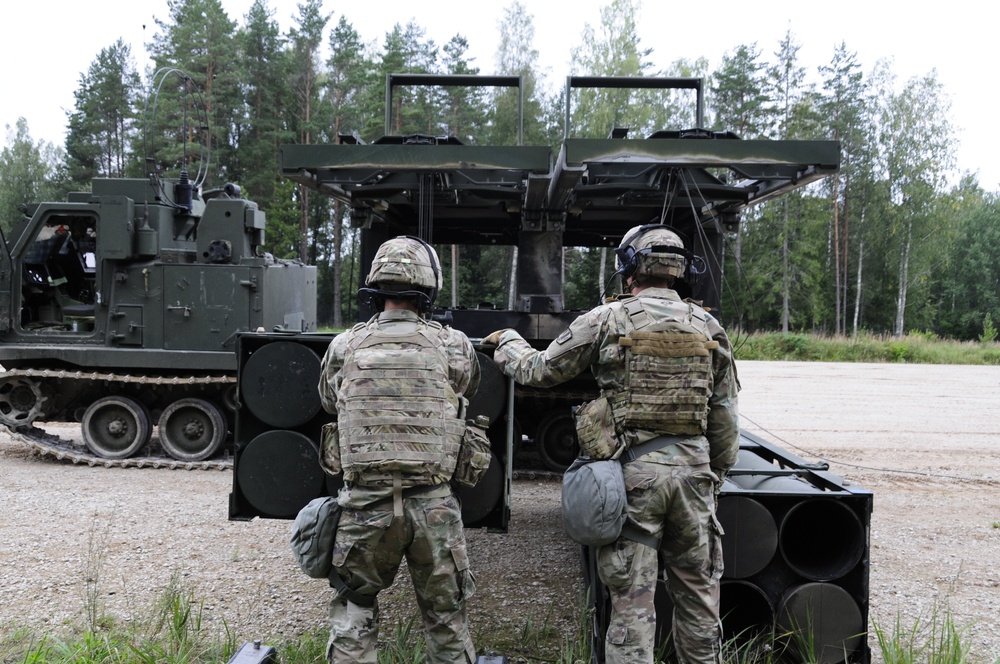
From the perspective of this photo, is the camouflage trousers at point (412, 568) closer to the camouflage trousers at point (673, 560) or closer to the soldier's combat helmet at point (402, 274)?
the camouflage trousers at point (673, 560)

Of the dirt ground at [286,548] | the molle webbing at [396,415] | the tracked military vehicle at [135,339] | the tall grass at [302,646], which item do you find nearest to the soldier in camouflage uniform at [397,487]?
the molle webbing at [396,415]

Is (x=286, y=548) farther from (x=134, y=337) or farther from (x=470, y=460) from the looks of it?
(x=134, y=337)

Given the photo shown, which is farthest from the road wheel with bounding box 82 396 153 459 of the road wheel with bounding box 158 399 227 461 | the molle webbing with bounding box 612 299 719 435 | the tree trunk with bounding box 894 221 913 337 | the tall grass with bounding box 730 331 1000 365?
the tree trunk with bounding box 894 221 913 337

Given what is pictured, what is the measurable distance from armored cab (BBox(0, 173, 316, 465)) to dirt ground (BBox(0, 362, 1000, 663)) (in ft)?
1.60

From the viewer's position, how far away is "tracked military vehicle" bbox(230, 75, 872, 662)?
365 cm

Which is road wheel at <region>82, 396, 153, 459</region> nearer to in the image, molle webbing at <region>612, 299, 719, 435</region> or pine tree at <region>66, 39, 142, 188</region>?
molle webbing at <region>612, 299, 719, 435</region>

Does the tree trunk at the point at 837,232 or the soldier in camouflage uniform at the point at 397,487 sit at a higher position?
the tree trunk at the point at 837,232

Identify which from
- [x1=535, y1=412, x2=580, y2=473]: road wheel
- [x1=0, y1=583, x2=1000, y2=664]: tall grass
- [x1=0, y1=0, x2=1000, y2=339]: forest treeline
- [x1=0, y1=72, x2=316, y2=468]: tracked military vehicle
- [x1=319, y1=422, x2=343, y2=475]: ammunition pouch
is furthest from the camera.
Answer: [x1=0, y1=0, x2=1000, y2=339]: forest treeline

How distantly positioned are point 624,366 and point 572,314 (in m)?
2.51

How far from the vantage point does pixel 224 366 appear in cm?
794

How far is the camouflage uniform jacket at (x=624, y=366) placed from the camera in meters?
3.28

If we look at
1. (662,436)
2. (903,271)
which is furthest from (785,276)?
(662,436)

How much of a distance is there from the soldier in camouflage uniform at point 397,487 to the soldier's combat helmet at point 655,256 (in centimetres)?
88

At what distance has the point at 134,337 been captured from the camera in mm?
8125
